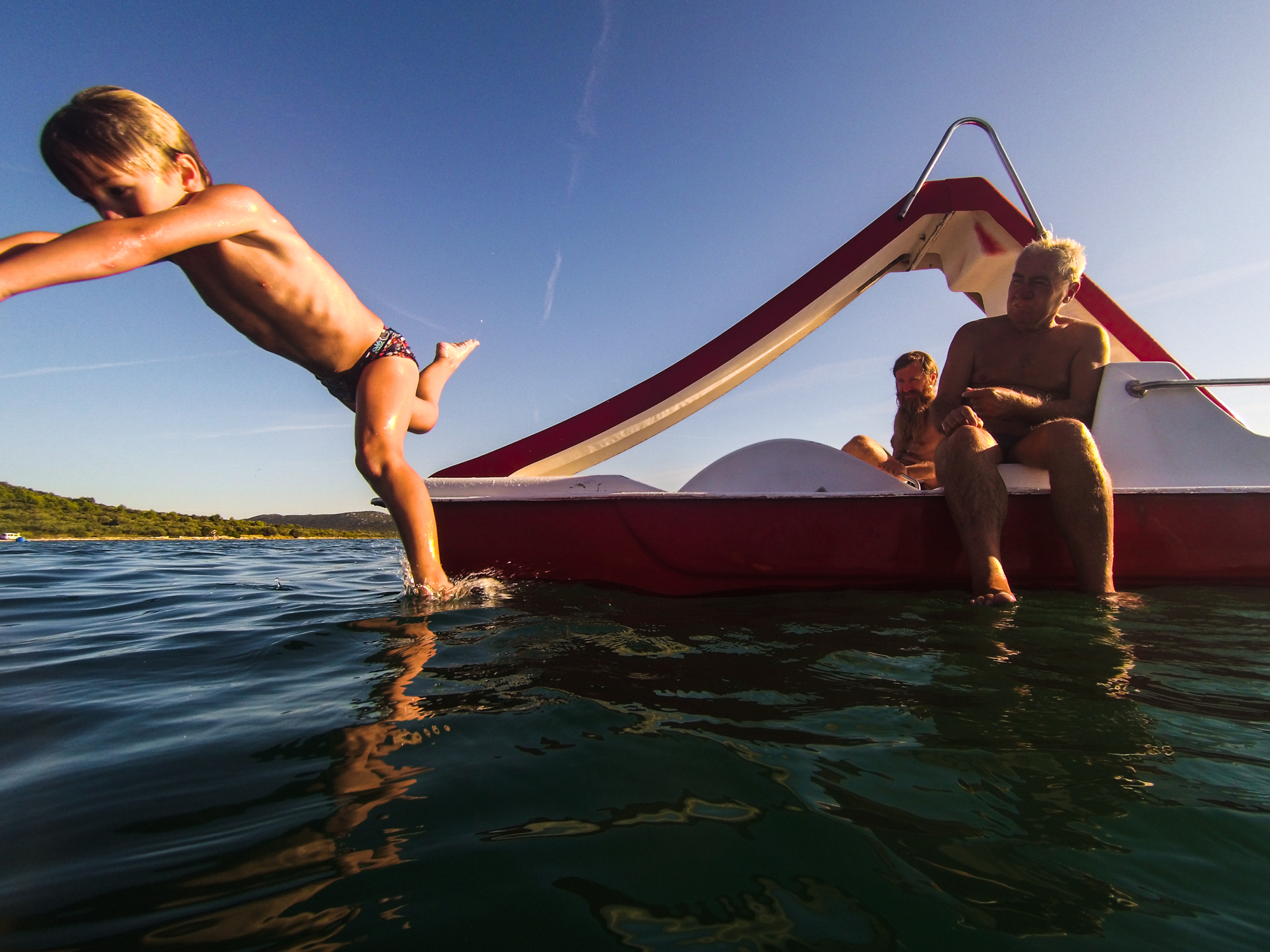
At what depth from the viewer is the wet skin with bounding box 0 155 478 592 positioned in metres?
1.36

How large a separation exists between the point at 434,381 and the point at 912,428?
279 centimetres

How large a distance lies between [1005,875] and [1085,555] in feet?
6.74

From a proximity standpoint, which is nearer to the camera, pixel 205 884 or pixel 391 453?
pixel 205 884

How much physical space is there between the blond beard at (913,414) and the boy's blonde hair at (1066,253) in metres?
1.12

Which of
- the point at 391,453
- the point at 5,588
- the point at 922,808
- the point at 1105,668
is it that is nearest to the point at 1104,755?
the point at 922,808

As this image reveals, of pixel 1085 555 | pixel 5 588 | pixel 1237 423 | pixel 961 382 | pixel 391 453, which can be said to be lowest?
pixel 5 588

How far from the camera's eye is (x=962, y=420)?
245 centimetres

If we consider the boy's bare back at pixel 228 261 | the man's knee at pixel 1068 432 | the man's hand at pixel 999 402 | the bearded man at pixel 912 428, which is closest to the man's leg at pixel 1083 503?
the man's knee at pixel 1068 432

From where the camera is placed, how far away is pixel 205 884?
62 centimetres

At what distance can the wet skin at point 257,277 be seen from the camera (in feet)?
4.46

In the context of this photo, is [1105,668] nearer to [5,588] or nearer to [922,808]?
[922,808]

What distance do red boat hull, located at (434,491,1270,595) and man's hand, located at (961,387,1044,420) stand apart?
376mm

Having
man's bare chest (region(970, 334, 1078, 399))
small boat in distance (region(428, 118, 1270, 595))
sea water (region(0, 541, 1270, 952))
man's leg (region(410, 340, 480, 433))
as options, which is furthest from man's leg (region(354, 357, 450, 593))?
man's bare chest (region(970, 334, 1078, 399))

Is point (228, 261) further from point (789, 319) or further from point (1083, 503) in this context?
point (1083, 503)
